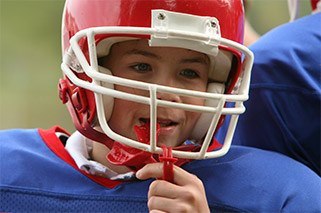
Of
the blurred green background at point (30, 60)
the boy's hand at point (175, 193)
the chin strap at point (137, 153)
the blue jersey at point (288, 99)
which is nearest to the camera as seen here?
the boy's hand at point (175, 193)

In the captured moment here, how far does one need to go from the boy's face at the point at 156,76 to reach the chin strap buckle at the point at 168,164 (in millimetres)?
118

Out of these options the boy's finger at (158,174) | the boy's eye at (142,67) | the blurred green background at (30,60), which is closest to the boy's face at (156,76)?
the boy's eye at (142,67)

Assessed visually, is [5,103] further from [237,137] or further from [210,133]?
[210,133]

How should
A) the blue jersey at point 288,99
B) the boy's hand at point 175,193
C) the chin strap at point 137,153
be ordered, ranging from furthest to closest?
the blue jersey at point 288,99
the chin strap at point 137,153
the boy's hand at point 175,193

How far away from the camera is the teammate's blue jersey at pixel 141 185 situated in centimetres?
150

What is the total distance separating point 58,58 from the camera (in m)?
6.98

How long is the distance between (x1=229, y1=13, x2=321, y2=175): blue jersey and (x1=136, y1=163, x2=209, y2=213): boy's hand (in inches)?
15.5

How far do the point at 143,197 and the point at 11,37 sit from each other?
5.63 m

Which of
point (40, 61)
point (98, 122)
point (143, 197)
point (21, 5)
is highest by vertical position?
point (98, 122)

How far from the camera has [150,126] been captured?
1363 millimetres

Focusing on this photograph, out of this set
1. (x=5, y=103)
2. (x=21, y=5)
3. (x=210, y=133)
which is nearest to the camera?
(x=210, y=133)

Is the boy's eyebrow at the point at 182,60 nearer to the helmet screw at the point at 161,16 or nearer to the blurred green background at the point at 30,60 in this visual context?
the helmet screw at the point at 161,16

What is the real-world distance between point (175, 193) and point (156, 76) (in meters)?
0.27

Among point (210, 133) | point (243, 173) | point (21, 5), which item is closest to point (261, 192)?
point (243, 173)
